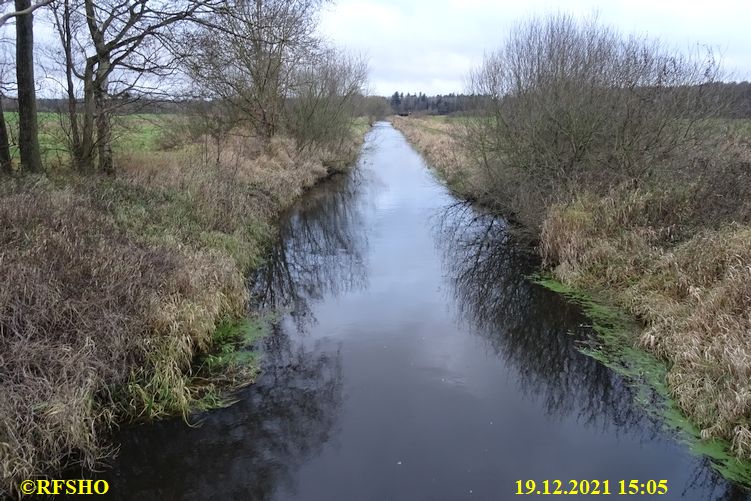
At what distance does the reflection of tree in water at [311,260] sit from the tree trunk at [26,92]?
5.22 metres

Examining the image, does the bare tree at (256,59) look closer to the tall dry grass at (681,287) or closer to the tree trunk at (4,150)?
the tree trunk at (4,150)

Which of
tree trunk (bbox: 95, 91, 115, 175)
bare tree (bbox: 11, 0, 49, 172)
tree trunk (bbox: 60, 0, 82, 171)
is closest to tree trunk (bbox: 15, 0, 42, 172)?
bare tree (bbox: 11, 0, 49, 172)

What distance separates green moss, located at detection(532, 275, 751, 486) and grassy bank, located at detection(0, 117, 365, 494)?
A: 5067 millimetres

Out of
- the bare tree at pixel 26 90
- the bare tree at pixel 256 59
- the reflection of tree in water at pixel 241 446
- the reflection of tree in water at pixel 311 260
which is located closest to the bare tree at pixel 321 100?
the bare tree at pixel 256 59

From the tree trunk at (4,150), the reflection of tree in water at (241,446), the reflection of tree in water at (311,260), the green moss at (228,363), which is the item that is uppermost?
the tree trunk at (4,150)

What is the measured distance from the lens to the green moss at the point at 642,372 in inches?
205

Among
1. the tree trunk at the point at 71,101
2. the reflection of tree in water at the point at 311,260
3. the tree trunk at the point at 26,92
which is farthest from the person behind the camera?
the tree trunk at the point at 71,101

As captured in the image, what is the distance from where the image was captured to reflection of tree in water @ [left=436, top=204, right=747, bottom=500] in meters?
6.13

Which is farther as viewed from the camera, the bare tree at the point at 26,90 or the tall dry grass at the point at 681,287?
the bare tree at the point at 26,90

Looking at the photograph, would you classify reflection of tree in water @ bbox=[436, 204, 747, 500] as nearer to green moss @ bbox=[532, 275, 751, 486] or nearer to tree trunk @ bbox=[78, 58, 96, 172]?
green moss @ bbox=[532, 275, 751, 486]

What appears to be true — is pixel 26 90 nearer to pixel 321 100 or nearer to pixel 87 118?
pixel 87 118

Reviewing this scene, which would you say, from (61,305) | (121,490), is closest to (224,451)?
(121,490)

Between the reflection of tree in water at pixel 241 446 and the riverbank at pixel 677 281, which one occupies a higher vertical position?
the riverbank at pixel 677 281

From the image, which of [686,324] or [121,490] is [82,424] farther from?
[686,324]
